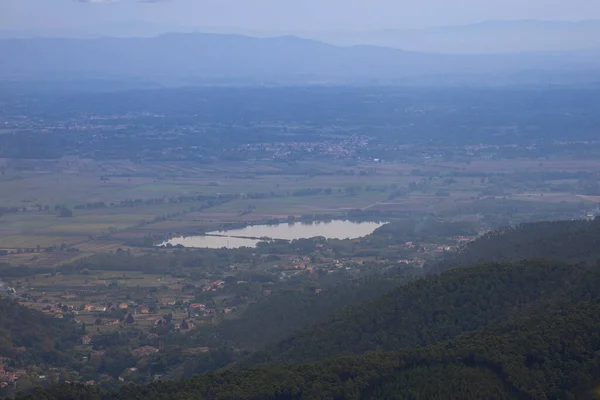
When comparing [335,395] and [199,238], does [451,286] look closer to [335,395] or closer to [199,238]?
[335,395]

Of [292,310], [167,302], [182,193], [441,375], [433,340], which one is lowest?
[167,302]

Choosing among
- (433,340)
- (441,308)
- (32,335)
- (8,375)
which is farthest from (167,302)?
(433,340)

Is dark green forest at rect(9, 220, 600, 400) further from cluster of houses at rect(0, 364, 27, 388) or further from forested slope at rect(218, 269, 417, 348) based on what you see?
cluster of houses at rect(0, 364, 27, 388)

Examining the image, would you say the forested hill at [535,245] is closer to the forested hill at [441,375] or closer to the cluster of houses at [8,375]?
the forested hill at [441,375]

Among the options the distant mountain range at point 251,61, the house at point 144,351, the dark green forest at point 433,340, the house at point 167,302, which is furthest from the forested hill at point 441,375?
the distant mountain range at point 251,61

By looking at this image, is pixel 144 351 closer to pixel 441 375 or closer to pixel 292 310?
pixel 292 310

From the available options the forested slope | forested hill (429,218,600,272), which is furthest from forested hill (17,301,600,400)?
forested hill (429,218,600,272)
